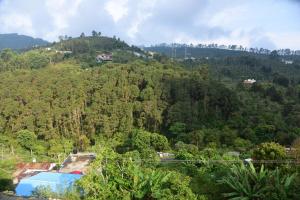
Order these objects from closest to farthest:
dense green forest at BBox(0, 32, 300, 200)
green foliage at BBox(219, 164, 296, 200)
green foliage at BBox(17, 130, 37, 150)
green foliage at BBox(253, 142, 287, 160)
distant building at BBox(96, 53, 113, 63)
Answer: green foliage at BBox(219, 164, 296, 200), green foliage at BBox(253, 142, 287, 160), dense green forest at BBox(0, 32, 300, 200), green foliage at BBox(17, 130, 37, 150), distant building at BBox(96, 53, 113, 63)

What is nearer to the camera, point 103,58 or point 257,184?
point 257,184

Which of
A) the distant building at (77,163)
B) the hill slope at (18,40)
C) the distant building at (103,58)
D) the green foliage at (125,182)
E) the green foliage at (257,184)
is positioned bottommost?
the distant building at (77,163)

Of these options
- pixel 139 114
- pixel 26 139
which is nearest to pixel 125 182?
pixel 26 139

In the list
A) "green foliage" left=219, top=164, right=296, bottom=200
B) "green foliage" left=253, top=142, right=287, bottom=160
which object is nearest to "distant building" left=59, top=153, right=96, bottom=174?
"green foliage" left=253, top=142, right=287, bottom=160

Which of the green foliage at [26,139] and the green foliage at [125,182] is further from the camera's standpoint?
the green foliage at [26,139]

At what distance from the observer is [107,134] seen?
2902cm

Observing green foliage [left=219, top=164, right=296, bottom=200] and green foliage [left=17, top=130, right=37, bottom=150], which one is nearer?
green foliage [left=219, top=164, right=296, bottom=200]

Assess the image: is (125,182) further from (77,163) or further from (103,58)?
(103,58)

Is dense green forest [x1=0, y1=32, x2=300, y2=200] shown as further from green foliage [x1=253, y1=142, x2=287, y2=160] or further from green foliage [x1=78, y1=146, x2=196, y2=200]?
green foliage [x1=78, y1=146, x2=196, y2=200]

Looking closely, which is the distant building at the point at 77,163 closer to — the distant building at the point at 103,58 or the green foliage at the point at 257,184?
the green foliage at the point at 257,184

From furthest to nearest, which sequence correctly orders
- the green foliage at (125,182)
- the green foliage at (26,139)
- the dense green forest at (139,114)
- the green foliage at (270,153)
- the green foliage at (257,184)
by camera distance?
the green foliage at (26,139) → the dense green forest at (139,114) → the green foliage at (270,153) → the green foliage at (257,184) → the green foliage at (125,182)

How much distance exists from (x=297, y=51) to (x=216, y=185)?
118287mm

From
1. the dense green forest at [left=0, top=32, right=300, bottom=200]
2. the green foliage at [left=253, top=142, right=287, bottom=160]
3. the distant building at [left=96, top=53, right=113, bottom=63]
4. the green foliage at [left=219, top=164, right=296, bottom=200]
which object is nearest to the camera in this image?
the green foliage at [left=219, top=164, right=296, bottom=200]

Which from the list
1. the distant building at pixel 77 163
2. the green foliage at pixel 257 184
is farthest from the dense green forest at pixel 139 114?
the green foliage at pixel 257 184
